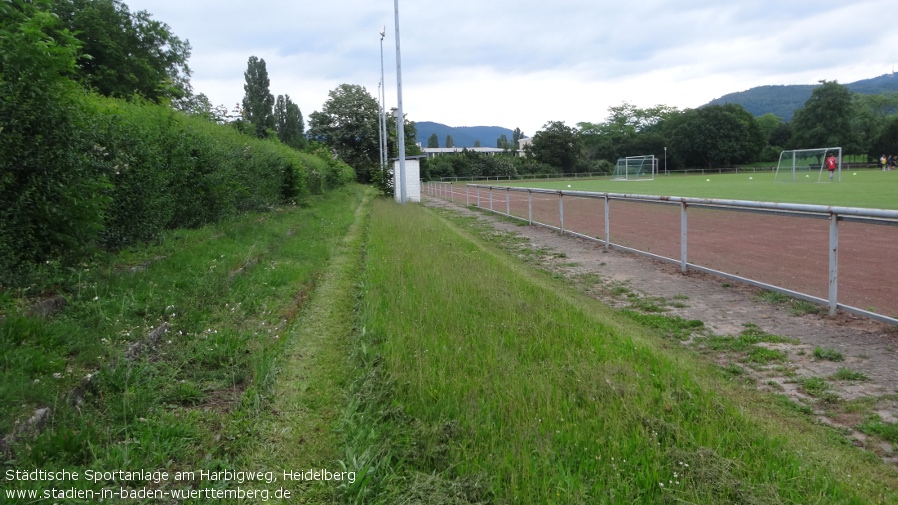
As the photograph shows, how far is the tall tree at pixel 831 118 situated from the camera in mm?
90438

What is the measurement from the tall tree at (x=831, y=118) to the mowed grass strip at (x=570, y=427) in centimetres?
10049

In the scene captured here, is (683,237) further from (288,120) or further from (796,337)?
(288,120)

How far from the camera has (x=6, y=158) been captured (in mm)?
5594

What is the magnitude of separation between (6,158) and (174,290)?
209 cm

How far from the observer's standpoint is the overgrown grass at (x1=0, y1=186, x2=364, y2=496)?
11.5 feet

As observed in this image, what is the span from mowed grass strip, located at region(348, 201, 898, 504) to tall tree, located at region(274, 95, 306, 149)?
80.5 meters

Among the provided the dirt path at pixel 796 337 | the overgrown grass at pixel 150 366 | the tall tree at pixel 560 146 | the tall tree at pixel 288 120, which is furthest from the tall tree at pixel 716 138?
the overgrown grass at pixel 150 366

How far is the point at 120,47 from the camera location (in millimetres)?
28812

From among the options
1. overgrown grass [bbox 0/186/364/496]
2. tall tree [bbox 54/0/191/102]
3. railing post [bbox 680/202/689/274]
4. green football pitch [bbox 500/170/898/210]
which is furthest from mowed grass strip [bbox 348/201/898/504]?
tall tree [bbox 54/0/191/102]

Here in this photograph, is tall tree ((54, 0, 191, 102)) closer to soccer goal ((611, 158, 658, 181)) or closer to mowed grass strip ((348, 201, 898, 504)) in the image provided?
mowed grass strip ((348, 201, 898, 504))

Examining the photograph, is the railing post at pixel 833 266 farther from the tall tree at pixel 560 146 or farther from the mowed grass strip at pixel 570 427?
the tall tree at pixel 560 146

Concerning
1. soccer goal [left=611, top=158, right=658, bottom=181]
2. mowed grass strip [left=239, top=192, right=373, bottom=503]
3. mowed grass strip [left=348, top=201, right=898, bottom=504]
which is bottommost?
mowed grass strip [left=239, top=192, right=373, bottom=503]

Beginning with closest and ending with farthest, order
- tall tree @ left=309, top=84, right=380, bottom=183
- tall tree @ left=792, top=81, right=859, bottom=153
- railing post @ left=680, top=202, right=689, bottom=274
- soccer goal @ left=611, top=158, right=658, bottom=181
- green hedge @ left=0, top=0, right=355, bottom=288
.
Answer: green hedge @ left=0, top=0, right=355, bottom=288 < railing post @ left=680, top=202, right=689, bottom=274 < soccer goal @ left=611, top=158, right=658, bottom=181 < tall tree @ left=309, top=84, right=380, bottom=183 < tall tree @ left=792, top=81, right=859, bottom=153

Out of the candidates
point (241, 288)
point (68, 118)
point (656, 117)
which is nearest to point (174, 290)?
point (241, 288)
